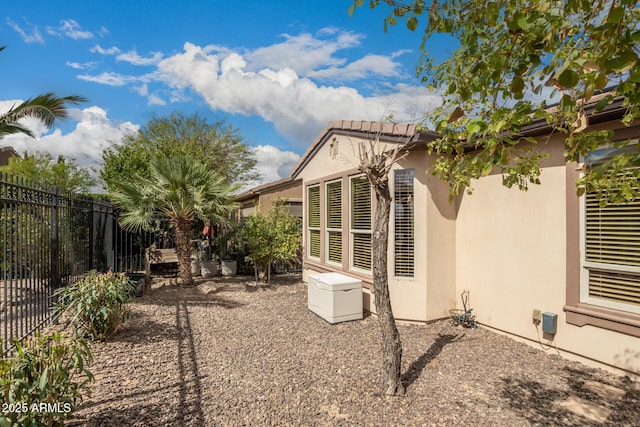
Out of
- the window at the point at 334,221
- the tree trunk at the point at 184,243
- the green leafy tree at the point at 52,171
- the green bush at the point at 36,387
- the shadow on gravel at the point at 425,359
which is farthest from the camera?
the green leafy tree at the point at 52,171

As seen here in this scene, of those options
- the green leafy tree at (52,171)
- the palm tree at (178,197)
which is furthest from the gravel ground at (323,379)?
the green leafy tree at (52,171)

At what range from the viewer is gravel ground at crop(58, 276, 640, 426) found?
3.38 metres

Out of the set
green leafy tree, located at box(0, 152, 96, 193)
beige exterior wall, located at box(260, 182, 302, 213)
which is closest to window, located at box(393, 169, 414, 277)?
beige exterior wall, located at box(260, 182, 302, 213)

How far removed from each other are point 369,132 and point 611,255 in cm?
424

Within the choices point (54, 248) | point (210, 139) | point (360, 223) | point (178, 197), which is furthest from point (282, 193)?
point (210, 139)

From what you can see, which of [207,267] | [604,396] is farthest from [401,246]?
[207,267]

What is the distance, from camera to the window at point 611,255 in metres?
4.25

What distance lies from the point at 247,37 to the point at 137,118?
850 inches

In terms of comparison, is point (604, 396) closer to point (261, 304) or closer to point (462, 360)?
point (462, 360)

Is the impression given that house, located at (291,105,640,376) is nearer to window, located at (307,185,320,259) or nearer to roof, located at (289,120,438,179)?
roof, located at (289,120,438,179)

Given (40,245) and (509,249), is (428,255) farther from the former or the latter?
(40,245)

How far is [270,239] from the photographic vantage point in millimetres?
10500

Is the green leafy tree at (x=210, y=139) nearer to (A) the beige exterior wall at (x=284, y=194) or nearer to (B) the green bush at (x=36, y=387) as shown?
(A) the beige exterior wall at (x=284, y=194)

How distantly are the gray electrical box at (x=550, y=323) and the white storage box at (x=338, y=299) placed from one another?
3057mm
